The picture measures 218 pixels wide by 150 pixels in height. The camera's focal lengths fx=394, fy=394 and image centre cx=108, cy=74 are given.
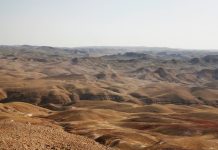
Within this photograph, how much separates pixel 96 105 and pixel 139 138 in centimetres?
10296

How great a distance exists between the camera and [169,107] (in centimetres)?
16762

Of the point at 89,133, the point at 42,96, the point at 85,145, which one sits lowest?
the point at 42,96

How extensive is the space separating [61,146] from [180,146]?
74.3 ft

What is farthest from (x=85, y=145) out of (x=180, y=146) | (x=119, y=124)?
(x=119, y=124)

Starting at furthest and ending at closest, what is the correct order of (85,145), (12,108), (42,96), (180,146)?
(42,96) < (12,108) < (180,146) < (85,145)

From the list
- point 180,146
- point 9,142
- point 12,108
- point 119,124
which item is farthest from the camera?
point 12,108

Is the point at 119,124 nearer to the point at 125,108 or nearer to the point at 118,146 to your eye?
the point at 118,146

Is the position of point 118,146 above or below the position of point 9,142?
below

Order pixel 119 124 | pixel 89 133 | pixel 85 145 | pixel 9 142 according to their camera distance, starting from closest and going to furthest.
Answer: pixel 9 142, pixel 85 145, pixel 89 133, pixel 119 124

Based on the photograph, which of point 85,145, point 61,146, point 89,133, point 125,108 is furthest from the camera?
point 125,108

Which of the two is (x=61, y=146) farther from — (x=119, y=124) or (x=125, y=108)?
(x=125, y=108)

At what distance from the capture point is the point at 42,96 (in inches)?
7756

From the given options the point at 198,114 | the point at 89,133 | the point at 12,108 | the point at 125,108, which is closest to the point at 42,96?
A: the point at 125,108

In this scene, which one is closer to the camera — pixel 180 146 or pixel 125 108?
pixel 180 146
